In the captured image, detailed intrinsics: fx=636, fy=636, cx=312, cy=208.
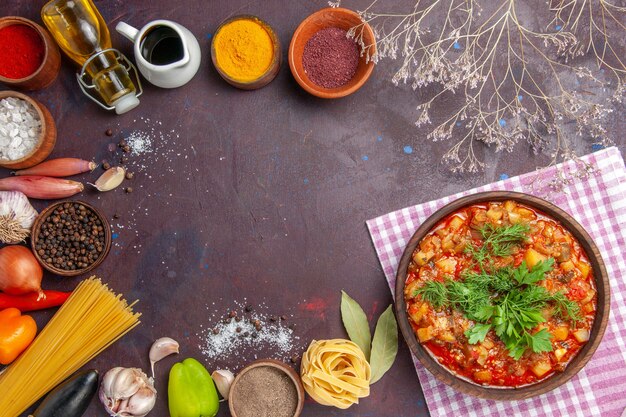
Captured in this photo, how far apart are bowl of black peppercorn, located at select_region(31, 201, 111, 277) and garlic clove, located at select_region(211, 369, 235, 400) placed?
2.39 ft

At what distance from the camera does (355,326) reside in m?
2.87

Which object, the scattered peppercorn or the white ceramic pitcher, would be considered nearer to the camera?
the white ceramic pitcher

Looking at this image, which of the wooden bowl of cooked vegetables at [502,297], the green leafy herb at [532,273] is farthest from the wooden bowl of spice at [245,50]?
the green leafy herb at [532,273]

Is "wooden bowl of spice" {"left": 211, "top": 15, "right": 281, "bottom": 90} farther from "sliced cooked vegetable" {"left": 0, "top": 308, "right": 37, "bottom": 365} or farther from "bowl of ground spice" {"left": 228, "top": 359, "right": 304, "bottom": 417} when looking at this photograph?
"sliced cooked vegetable" {"left": 0, "top": 308, "right": 37, "bottom": 365}

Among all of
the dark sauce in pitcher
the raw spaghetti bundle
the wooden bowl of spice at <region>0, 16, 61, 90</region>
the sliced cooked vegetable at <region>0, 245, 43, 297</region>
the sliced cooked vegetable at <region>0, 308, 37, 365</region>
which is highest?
the wooden bowl of spice at <region>0, 16, 61, 90</region>

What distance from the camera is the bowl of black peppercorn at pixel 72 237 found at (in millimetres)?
2822

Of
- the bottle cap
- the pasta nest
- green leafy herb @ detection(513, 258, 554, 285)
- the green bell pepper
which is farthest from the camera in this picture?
the bottle cap

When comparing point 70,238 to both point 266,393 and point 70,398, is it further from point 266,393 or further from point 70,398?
point 266,393

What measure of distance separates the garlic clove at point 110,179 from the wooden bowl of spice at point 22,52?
19.8 inches

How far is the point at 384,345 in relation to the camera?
2822mm

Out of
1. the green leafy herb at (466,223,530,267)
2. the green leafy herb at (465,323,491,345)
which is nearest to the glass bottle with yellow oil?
the green leafy herb at (466,223,530,267)

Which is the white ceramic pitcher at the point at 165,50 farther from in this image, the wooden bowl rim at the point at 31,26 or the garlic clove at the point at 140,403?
the garlic clove at the point at 140,403

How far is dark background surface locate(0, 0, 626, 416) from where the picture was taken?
9.57ft

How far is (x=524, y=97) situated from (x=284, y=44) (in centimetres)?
114
